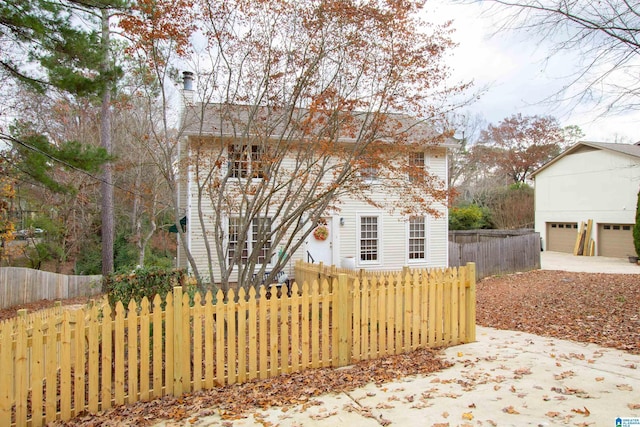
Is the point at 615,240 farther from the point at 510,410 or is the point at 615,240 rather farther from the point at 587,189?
the point at 510,410

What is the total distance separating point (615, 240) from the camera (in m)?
21.7

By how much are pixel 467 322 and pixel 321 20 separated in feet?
19.0

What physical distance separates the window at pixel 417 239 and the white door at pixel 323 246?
3170mm

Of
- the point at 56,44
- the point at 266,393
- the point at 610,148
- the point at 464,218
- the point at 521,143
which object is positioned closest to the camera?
the point at 266,393

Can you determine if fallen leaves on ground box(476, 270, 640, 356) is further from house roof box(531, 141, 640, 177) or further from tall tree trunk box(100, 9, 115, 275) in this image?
tall tree trunk box(100, 9, 115, 275)

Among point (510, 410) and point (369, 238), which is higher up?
point (369, 238)

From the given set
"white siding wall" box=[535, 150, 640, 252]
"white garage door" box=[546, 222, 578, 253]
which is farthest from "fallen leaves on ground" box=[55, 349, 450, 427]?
"white garage door" box=[546, 222, 578, 253]

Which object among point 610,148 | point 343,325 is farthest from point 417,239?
point 610,148

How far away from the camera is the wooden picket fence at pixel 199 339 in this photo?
3881 mm

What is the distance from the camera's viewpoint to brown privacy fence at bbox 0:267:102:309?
39.5ft

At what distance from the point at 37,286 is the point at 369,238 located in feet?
36.1

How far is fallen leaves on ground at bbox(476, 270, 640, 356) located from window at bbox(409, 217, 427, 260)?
261 centimetres

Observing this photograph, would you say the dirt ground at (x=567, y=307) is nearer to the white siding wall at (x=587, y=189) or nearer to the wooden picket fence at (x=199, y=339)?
the wooden picket fence at (x=199, y=339)

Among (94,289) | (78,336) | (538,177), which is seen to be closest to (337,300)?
(78,336)
